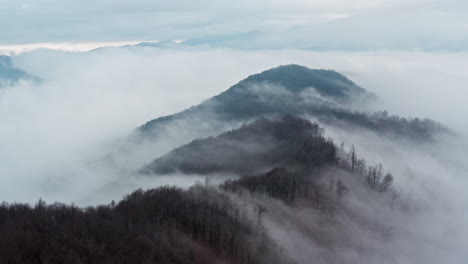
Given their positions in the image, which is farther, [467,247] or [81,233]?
[467,247]

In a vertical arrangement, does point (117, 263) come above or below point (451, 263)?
above

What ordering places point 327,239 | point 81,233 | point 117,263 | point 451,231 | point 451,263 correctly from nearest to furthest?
point 117,263 → point 81,233 → point 327,239 → point 451,263 → point 451,231

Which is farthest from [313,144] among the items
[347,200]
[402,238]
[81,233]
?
[81,233]

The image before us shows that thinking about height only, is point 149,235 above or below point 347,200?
above

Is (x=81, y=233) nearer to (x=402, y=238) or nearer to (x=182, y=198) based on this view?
(x=182, y=198)

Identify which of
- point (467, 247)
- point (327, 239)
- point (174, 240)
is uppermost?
point (174, 240)

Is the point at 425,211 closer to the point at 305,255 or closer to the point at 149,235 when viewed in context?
the point at 305,255

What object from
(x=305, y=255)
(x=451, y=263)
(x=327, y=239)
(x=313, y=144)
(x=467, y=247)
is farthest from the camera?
(x=313, y=144)

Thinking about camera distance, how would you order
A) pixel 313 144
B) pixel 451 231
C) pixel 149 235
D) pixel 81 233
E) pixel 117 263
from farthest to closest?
pixel 313 144 < pixel 451 231 < pixel 149 235 < pixel 81 233 < pixel 117 263

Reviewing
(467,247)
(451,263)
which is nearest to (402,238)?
(451,263)
